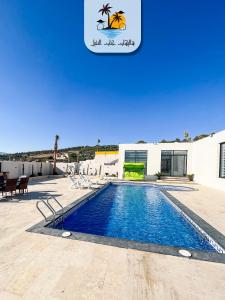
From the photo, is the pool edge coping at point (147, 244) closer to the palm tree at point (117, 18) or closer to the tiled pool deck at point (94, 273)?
the tiled pool deck at point (94, 273)

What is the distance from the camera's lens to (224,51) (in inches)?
412

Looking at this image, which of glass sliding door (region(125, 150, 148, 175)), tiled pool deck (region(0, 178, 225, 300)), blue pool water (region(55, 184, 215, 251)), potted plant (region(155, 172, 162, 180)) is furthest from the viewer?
glass sliding door (region(125, 150, 148, 175))

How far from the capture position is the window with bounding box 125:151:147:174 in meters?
21.3

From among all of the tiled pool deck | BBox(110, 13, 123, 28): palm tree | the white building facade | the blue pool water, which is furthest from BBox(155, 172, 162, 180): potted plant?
the tiled pool deck

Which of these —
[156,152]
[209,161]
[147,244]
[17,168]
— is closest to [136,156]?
[156,152]

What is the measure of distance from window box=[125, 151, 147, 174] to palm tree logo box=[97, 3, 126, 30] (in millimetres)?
14475

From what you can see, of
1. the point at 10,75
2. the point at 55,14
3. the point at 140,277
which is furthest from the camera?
the point at 10,75

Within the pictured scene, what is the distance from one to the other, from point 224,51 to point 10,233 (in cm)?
1325

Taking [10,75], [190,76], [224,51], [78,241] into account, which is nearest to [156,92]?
[190,76]

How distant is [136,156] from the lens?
21.6 m

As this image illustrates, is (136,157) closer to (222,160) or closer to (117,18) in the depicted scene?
(222,160)

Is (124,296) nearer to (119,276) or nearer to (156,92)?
(119,276)

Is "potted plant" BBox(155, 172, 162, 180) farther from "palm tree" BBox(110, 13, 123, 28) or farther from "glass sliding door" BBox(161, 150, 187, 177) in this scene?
"palm tree" BBox(110, 13, 123, 28)

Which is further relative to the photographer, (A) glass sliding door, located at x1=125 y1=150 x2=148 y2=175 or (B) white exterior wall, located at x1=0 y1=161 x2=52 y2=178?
(A) glass sliding door, located at x1=125 y1=150 x2=148 y2=175
